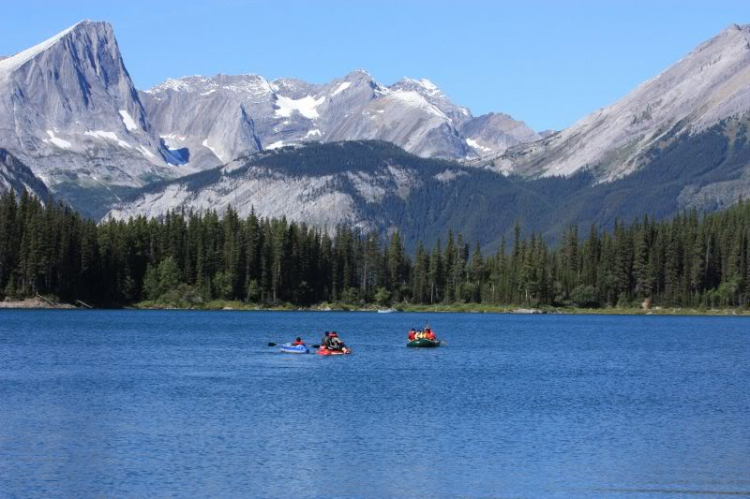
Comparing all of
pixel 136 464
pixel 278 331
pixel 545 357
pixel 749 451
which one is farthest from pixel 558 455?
pixel 278 331

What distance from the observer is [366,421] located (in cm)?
6531

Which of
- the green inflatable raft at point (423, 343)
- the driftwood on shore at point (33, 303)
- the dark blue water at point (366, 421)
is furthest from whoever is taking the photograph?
the driftwood on shore at point (33, 303)

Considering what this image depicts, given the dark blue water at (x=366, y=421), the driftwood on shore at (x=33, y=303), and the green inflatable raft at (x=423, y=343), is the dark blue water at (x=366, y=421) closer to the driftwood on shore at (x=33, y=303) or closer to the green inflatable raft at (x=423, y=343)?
the green inflatable raft at (x=423, y=343)

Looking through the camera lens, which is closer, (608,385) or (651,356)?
(608,385)

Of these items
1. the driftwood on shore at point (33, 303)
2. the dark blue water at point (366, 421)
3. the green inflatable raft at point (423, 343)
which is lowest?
the dark blue water at point (366, 421)

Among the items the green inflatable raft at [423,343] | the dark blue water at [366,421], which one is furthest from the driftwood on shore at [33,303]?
the green inflatable raft at [423,343]

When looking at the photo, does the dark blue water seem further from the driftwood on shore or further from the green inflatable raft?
the driftwood on shore

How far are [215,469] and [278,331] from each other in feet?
315

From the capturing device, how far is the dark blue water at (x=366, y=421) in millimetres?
49031

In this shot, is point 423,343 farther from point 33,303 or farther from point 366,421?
point 33,303

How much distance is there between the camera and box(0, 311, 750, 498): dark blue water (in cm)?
4903

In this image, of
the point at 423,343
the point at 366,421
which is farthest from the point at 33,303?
the point at 366,421

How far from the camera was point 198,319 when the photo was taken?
6831 inches

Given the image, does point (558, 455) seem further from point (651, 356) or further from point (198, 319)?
point (198, 319)
